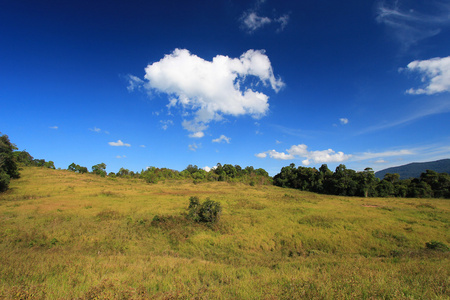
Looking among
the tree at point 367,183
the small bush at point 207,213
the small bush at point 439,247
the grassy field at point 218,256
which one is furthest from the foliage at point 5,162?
the tree at point 367,183

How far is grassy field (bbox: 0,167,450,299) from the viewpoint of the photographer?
18.5 feet

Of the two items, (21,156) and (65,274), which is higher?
(21,156)

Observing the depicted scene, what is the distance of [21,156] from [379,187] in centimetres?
15248

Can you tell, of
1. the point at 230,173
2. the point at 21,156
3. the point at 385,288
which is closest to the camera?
the point at 385,288

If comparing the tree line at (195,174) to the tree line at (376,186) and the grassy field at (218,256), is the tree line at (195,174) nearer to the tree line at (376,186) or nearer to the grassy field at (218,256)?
the tree line at (376,186)

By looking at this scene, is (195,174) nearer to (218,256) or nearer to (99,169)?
(99,169)

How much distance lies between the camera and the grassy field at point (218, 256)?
5645mm

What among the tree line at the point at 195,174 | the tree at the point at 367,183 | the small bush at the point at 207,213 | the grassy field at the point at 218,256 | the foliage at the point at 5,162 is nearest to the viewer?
the grassy field at the point at 218,256

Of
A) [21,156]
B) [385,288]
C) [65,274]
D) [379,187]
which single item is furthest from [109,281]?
[21,156]

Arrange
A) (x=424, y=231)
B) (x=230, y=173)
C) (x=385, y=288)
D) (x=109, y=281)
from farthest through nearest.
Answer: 1. (x=230, y=173)
2. (x=424, y=231)
3. (x=109, y=281)
4. (x=385, y=288)

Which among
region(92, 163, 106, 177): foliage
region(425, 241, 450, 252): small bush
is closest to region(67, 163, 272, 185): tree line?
region(92, 163, 106, 177): foliage

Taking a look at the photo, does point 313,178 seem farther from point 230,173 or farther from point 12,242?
point 12,242

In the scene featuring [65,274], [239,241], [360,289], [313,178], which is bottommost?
[239,241]

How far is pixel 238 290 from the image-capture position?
6.00 metres
